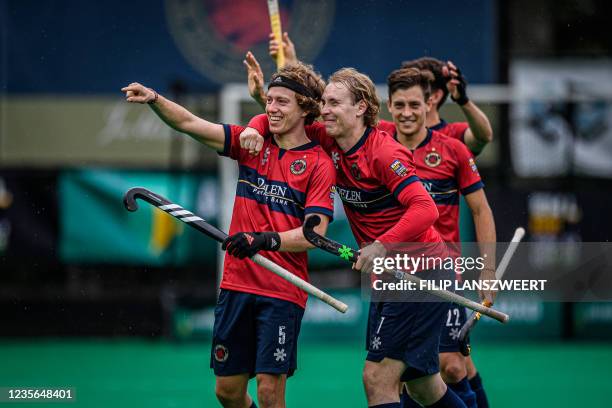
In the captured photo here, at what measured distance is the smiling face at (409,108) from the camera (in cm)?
563

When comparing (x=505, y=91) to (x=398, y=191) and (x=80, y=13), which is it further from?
(x=398, y=191)

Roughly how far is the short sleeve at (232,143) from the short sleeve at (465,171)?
122 centimetres

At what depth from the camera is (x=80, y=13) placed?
1060 centimetres

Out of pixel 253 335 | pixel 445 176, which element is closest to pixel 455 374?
pixel 445 176

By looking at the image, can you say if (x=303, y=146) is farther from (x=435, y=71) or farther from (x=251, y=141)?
(x=435, y=71)

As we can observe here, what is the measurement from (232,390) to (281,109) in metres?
1.29

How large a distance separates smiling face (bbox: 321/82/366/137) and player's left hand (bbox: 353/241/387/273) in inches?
23.2

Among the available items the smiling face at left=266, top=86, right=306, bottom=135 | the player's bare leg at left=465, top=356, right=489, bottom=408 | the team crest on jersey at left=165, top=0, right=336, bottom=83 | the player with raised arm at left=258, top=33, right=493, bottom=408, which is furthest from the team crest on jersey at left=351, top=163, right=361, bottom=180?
the team crest on jersey at left=165, top=0, right=336, bottom=83

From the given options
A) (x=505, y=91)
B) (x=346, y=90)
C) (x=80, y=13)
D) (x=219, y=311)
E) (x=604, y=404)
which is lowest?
(x=604, y=404)

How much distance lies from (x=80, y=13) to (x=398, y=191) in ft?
20.7

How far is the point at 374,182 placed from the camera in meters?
5.18

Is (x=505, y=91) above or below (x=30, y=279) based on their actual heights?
above

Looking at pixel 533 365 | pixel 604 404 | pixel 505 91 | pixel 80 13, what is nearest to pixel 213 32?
pixel 80 13

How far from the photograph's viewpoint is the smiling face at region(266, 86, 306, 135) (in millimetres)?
5141
